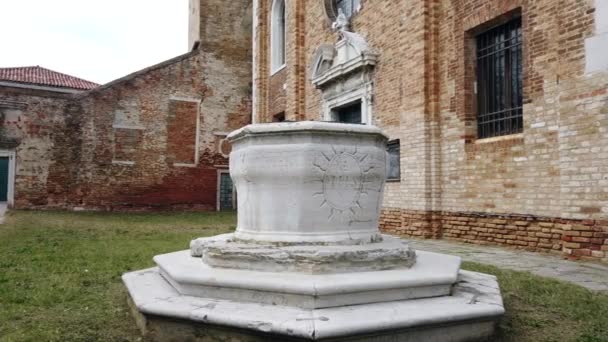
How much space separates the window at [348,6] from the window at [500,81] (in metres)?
4.24

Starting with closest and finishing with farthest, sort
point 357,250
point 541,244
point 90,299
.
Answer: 1. point 357,250
2. point 90,299
3. point 541,244

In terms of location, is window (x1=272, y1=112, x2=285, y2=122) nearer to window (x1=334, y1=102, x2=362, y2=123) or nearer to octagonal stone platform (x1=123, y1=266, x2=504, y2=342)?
window (x1=334, y1=102, x2=362, y2=123)

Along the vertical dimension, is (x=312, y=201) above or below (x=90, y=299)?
above

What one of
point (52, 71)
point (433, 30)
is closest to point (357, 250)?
point (433, 30)

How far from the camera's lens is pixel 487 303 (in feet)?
9.32

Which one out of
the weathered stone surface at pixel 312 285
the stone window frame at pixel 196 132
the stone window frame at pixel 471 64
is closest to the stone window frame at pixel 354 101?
the stone window frame at pixel 471 64

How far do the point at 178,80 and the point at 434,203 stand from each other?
12924 mm

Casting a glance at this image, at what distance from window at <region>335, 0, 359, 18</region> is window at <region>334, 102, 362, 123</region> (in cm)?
225

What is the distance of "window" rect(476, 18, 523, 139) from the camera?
6.81 meters

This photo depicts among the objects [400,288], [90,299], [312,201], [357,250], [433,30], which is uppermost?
[433,30]

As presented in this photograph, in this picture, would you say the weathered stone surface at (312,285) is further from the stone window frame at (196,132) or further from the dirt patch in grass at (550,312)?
the stone window frame at (196,132)

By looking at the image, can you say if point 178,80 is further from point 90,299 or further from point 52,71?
point 90,299

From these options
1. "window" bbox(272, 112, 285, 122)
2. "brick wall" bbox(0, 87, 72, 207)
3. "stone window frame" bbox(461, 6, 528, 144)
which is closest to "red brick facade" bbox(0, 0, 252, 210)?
"brick wall" bbox(0, 87, 72, 207)

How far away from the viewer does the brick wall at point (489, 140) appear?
17.9 feet
